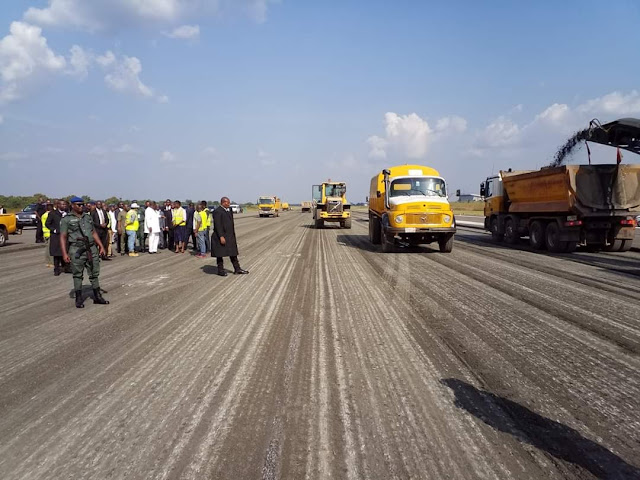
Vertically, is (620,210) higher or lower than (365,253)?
higher

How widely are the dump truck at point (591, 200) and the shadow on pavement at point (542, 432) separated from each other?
1138 cm

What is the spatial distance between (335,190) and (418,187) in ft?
45.8

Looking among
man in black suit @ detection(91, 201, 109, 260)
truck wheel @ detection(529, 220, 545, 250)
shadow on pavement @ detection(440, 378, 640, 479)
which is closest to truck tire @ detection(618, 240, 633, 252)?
truck wheel @ detection(529, 220, 545, 250)

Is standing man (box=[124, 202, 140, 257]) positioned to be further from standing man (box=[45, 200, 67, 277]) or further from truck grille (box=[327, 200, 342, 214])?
truck grille (box=[327, 200, 342, 214])

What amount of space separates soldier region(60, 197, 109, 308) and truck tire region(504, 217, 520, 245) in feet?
48.5

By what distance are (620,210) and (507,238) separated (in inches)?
173

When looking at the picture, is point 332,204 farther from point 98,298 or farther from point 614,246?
point 98,298

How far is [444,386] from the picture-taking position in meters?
3.61

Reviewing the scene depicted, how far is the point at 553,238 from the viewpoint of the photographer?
13312 mm

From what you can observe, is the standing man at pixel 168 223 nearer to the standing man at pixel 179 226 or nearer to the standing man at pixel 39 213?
the standing man at pixel 179 226

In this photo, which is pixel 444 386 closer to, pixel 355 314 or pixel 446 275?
pixel 355 314

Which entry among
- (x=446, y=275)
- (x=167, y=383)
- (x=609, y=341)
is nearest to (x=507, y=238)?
(x=446, y=275)

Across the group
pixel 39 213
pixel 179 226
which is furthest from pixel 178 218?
pixel 39 213

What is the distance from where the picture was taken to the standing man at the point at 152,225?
13664 millimetres
